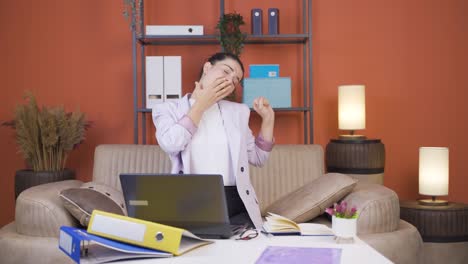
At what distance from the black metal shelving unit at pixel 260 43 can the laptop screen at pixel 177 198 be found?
228 centimetres

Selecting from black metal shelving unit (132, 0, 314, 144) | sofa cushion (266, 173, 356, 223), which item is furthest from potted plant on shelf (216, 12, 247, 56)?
sofa cushion (266, 173, 356, 223)

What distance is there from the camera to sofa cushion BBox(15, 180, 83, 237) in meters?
2.68

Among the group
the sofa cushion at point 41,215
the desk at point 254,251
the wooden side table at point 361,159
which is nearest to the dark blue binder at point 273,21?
the wooden side table at point 361,159

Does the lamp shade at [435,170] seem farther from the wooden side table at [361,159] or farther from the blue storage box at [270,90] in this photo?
the blue storage box at [270,90]

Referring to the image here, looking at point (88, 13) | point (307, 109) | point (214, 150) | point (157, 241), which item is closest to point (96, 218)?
point (157, 241)

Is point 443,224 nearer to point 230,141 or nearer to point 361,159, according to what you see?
point 361,159

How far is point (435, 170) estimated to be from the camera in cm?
360

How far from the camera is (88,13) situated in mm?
4277

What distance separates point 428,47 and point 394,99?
46 centimetres

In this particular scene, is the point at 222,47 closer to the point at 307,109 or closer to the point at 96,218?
the point at 307,109

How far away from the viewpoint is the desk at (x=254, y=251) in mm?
1488

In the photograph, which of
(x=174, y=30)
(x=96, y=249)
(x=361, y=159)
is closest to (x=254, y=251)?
(x=96, y=249)

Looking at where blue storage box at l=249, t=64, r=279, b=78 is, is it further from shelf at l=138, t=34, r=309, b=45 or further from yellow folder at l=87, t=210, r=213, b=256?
yellow folder at l=87, t=210, r=213, b=256

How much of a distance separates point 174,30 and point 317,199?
1.75 m
